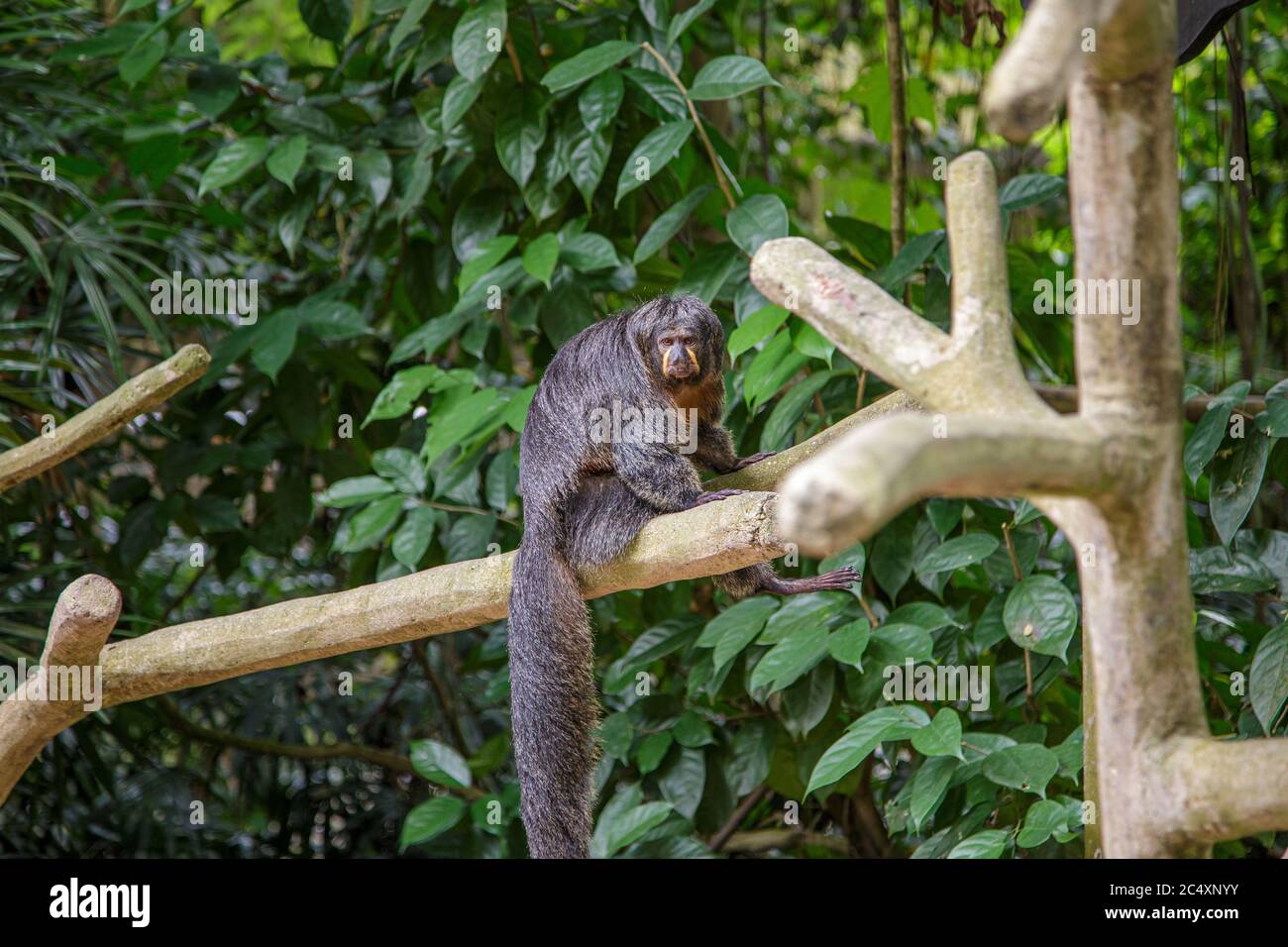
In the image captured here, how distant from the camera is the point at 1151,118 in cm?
118

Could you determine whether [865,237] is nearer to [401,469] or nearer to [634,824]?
[401,469]

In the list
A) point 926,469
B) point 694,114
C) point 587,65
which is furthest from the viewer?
point 694,114

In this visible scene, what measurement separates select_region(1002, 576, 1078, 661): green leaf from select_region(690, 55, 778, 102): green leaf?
138 cm

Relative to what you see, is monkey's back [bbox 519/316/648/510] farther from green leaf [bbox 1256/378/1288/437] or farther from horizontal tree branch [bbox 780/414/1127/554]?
horizontal tree branch [bbox 780/414/1127/554]

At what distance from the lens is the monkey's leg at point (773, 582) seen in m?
2.67

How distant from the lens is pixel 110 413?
2547 millimetres

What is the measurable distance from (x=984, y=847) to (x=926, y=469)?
1.63 m

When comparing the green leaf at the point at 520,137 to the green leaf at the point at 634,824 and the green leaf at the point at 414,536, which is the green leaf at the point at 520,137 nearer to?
the green leaf at the point at 414,536

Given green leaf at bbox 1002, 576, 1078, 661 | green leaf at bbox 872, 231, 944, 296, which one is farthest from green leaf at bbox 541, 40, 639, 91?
green leaf at bbox 1002, 576, 1078, 661

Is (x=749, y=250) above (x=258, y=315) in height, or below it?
below

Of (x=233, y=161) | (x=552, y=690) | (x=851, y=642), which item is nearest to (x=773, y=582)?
(x=851, y=642)

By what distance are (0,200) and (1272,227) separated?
5.52 meters

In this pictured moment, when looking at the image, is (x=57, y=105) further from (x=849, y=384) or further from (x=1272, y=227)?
(x=1272, y=227)

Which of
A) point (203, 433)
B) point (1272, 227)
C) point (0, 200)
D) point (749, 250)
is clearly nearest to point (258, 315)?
point (203, 433)
